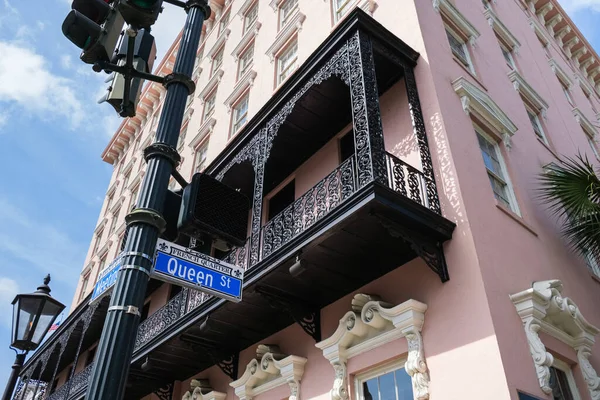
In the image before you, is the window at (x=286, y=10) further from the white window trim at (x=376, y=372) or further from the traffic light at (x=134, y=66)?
the traffic light at (x=134, y=66)

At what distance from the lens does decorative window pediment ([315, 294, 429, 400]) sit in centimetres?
691

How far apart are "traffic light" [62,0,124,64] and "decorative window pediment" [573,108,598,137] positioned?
703 inches

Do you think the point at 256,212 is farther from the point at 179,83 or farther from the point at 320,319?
the point at 179,83

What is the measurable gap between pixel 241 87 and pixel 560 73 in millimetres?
12365

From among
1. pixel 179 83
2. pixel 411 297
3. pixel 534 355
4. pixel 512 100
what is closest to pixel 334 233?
pixel 411 297

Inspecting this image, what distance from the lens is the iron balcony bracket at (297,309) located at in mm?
8914

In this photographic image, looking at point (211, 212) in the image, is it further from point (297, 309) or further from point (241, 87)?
point (241, 87)

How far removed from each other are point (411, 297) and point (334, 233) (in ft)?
5.20

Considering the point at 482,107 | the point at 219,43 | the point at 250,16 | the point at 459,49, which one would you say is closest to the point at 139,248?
the point at 482,107

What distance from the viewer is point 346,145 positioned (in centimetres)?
1100

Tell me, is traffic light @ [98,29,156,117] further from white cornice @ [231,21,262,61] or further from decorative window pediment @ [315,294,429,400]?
white cornice @ [231,21,262,61]

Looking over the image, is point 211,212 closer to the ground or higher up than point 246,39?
closer to the ground

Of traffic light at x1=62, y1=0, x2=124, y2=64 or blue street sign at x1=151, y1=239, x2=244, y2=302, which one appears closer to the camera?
traffic light at x1=62, y1=0, x2=124, y2=64

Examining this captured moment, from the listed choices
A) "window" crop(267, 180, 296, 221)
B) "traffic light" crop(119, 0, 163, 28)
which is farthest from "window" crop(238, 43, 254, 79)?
"traffic light" crop(119, 0, 163, 28)
